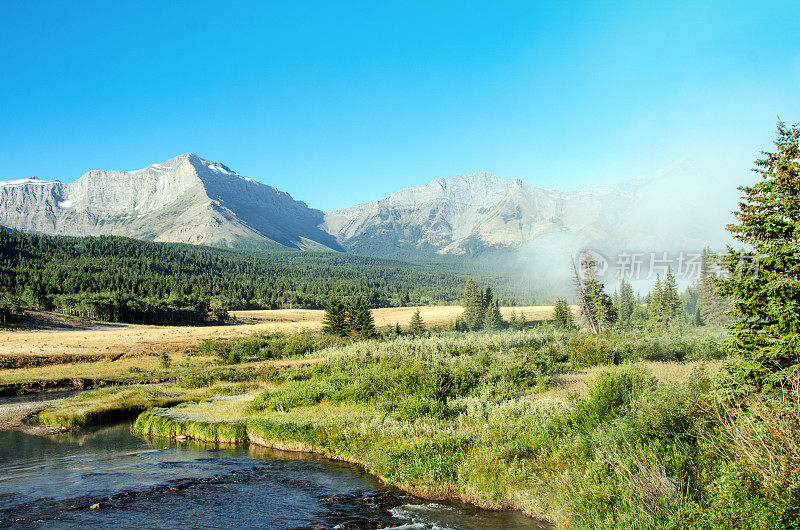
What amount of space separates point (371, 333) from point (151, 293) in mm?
128439

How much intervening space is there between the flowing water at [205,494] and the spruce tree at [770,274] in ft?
29.1

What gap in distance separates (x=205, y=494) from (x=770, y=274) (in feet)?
64.3

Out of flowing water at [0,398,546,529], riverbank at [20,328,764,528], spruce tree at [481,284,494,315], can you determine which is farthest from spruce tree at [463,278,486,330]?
flowing water at [0,398,546,529]

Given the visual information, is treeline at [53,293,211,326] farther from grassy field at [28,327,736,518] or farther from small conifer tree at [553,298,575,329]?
small conifer tree at [553,298,575,329]

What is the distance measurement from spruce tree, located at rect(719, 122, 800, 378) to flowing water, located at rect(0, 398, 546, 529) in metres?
8.87

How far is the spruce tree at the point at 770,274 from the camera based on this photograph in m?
13.7

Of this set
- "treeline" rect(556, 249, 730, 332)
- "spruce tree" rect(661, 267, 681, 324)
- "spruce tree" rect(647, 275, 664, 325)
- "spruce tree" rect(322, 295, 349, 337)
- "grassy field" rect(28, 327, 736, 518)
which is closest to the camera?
"grassy field" rect(28, 327, 736, 518)

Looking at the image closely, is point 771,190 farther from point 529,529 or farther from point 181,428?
point 181,428

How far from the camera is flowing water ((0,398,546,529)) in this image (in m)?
12.6

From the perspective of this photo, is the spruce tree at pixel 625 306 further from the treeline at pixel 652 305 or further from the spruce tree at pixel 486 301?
the spruce tree at pixel 486 301

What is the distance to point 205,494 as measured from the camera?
1478 centimetres

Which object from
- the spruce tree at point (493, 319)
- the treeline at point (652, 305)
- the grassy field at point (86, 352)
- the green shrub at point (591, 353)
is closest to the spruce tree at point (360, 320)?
the grassy field at point (86, 352)

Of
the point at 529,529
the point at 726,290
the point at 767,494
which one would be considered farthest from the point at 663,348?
the point at 767,494

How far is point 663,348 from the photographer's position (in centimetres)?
3800
